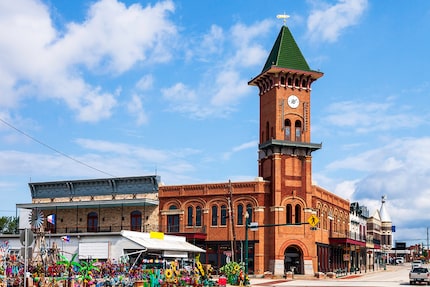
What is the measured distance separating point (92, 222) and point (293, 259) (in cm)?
2182

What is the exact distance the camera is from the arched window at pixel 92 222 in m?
67.5

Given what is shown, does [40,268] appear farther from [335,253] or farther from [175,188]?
[335,253]

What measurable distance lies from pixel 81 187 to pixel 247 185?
61.4 feet

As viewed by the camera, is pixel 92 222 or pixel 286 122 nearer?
pixel 286 122

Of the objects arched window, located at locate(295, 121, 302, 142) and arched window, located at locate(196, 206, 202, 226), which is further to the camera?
arched window, located at locate(295, 121, 302, 142)

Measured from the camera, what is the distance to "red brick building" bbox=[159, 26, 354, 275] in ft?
209

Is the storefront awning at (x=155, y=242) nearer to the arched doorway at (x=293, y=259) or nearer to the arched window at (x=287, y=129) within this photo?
the arched doorway at (x=293, y=259)

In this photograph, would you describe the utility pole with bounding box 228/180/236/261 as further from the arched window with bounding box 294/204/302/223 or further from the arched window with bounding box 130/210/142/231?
the arched window with bounding box 130/210/142/231

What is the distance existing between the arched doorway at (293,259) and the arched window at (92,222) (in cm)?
2037

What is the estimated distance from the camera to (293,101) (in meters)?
67.6

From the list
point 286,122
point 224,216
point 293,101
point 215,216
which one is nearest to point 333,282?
point 224,216

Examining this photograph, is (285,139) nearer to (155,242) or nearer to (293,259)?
(293,259)

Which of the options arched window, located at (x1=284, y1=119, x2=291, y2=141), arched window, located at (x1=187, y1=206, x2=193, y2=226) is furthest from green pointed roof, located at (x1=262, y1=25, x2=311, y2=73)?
arched window, located at (x1=187, y1=206, x2=193, y2=226)

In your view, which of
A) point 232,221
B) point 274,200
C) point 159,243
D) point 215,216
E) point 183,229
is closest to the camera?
point 159,243
